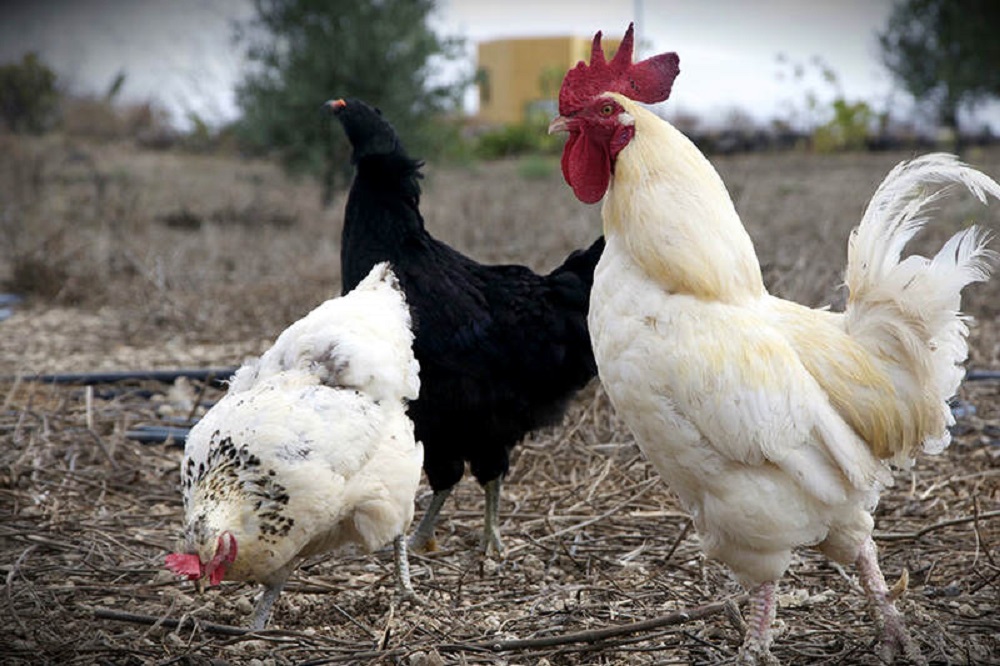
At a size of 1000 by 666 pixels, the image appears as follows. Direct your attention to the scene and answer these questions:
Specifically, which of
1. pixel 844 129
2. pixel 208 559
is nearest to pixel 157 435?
pixel 208 559

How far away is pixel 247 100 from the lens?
48.3 feet

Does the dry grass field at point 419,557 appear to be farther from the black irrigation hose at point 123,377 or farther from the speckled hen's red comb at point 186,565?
the speckled hen's red comb at point 186,565

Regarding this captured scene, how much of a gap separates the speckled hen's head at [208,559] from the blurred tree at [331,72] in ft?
37.7

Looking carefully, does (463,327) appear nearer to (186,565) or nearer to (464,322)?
(464,322)

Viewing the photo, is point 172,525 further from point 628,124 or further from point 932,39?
point 932,39

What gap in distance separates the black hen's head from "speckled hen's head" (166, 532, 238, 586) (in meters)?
2.16

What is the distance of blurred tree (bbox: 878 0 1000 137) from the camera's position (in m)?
22.8

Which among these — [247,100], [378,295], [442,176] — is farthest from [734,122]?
[378,295]

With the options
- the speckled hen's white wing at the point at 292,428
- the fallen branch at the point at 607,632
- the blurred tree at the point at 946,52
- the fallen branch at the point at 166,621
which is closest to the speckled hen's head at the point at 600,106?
the speckled hen's white wing at the point at 292,428

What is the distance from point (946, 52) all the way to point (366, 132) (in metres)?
23.4

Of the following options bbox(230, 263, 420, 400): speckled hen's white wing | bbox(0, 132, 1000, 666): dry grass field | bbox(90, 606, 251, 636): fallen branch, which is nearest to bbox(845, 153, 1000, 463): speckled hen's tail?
bbox(0, 132, 1000, 666): dry grass field

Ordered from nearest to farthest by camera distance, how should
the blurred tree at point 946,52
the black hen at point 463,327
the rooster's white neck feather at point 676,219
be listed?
the rooster's white neck feather at point 676,219, the black hen at point 463,327, the blurred tree at point 946,52

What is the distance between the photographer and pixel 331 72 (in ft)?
46.1

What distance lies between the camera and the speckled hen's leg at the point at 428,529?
4.62 meters
